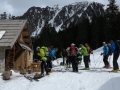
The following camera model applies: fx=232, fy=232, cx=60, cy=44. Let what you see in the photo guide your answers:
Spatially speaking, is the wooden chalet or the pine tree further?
the pine tree

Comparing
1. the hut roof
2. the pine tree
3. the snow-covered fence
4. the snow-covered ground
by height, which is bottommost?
the snow-covered ground

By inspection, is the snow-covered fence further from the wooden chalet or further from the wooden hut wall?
the wooden hut wall

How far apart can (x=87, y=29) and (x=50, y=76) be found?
68.5 meters

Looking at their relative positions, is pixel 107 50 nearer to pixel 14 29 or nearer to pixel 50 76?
pixel 50 76

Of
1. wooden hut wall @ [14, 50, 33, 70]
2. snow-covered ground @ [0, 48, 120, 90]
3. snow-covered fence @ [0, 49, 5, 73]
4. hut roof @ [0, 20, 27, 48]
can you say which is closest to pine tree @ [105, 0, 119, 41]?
wooden hut wall @ [14, 50, 33, 70]

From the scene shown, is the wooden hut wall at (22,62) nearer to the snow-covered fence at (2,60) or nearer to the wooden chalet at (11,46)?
the wooden chalet at (11,46)

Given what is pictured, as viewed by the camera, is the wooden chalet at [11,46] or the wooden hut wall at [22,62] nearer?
the wooden chalet at [11,46]

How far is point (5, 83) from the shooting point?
1270 centimetres

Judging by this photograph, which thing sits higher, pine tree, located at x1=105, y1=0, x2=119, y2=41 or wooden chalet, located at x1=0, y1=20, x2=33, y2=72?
pine tree, located at x1=105, y1=0, x2=119, y2=41

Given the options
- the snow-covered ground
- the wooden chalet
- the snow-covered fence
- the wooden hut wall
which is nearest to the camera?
the snow-covered ground

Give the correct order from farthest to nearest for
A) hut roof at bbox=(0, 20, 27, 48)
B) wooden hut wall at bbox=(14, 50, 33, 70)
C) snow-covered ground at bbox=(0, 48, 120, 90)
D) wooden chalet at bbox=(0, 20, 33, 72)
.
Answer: wooden hut wall at bbox=(14, 50, 33, 70), hut roof at bbox=(0, 20, 27, 48), wooden chalet at bbox=(0, 20, 33, 72), snow-covered ground at bbox=(0, 48, 120, 90)

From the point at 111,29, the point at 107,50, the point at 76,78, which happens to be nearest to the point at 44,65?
the point at 76,78

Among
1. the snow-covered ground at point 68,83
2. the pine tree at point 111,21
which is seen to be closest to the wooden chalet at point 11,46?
the snow-covered ground at point 68,83

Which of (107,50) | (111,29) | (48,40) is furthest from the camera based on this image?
(48,40)
